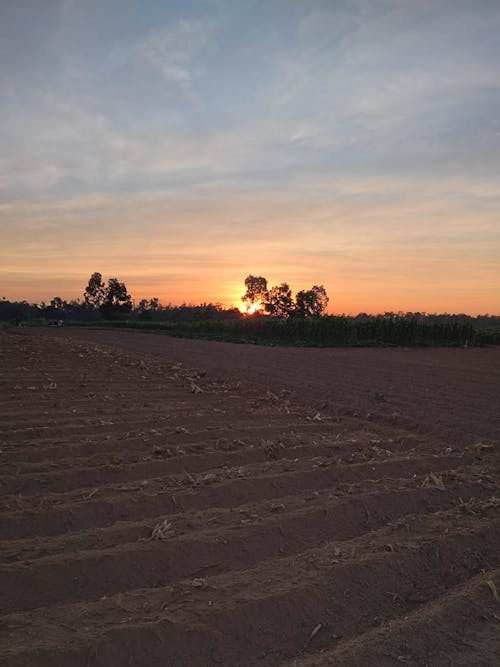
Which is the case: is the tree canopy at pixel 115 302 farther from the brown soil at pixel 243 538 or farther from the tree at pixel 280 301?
the brown soil at pixel 243 538

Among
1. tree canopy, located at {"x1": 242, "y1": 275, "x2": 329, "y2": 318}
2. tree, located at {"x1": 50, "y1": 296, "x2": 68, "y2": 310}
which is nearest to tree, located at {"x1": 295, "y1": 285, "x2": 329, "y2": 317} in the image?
tree canopy, located at {"x1": 242, "y1": 275, "x2": 329, "y2": 318}

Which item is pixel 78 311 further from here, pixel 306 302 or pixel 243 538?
pixel 243 538

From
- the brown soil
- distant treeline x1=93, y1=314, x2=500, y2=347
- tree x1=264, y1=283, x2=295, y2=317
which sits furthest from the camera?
tree x1=264, y1=283, x2=295, y2=317

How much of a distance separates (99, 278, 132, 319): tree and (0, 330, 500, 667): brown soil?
69.3m

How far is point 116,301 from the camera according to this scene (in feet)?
249

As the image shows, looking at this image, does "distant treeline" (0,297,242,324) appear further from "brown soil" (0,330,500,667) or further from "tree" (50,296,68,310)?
"brown soil" (0,330,500,667)

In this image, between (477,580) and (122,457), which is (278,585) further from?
(122,457)

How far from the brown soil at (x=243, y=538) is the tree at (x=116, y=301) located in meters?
69.3

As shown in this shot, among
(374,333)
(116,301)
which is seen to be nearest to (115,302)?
(116,301)

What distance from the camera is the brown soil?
9.15 feet

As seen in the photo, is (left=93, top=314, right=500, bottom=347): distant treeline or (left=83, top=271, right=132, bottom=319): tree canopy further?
(left=83, top=271, right=132, bottom=319): tree canopy

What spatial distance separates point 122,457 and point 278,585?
2699 millimetres

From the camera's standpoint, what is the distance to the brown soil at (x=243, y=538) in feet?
9.15

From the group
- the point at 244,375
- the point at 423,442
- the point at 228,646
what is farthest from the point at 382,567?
the point at 244,375
